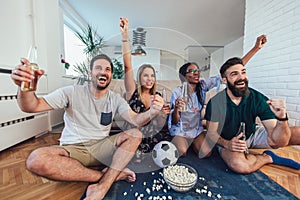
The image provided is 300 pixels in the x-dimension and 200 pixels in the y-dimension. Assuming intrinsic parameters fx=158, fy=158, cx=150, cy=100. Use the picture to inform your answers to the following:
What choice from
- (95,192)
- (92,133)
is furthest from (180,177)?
(92,133)

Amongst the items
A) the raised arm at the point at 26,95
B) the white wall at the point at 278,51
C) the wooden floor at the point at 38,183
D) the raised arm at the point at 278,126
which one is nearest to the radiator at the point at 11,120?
the wooden floor at the point at 38,183

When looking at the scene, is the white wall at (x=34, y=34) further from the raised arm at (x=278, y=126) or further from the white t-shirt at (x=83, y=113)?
the raised arm at (x=278, y=126)

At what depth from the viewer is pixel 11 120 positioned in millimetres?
1616

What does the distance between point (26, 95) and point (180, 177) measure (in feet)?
3.30

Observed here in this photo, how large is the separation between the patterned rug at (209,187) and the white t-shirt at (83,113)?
1.18 feet

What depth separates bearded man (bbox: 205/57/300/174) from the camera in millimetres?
1154

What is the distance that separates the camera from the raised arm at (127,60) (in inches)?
42.8

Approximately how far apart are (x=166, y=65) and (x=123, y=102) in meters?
0.45

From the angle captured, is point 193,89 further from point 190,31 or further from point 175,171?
point 190,31

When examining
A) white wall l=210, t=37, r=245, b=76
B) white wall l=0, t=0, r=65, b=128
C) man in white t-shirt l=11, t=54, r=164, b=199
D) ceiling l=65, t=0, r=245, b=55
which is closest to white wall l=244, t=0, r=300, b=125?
ceiling l=65, t=0, r=245, b=55

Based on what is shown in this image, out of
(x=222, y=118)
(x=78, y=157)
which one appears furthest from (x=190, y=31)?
(x=78, y=157)

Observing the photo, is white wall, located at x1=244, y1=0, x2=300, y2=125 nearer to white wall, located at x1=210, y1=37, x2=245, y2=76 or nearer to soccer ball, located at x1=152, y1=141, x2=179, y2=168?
soccer ball, located at x1=152, y1=141, x2=179, y2=168

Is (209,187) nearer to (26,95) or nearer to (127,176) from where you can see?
(127,176)

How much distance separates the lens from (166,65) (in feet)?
4.16
